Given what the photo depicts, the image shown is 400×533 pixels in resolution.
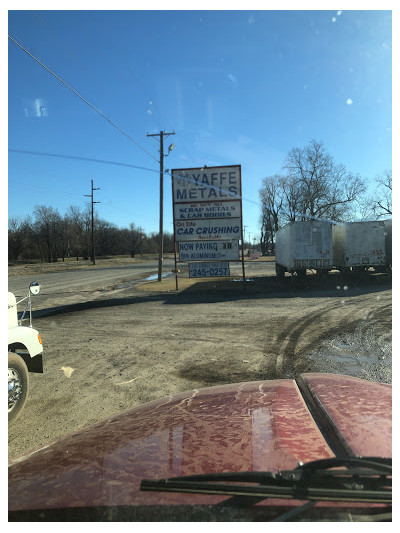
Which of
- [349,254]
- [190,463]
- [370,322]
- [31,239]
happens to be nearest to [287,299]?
[370,322]

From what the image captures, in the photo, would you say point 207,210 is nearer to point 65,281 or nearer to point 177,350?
point 177,350

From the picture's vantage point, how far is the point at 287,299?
1404 centimetres

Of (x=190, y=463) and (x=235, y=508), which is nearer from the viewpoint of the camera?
(x=235, y=508)

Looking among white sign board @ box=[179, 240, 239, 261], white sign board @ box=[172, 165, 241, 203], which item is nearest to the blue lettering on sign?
white sign board @ box=[179, 240, 239, 261]

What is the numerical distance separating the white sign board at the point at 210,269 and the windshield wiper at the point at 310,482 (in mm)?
15099

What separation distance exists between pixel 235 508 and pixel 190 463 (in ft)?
1.18

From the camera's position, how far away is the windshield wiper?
1.24m

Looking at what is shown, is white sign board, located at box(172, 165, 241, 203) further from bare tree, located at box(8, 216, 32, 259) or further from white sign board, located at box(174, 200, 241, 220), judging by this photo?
bare tree, located at box(8, 216, 32, 259)

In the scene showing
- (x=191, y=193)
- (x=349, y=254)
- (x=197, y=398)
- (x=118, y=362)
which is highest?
(x=191, y=193)

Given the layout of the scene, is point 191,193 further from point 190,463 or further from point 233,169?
point 190,463

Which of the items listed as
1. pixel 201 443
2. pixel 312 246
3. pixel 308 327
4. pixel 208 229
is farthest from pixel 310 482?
pixel 312 246

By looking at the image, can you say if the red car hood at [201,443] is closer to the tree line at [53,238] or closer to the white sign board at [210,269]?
the white sign board at [210,269]

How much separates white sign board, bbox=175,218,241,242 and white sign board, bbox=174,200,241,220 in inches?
8.9

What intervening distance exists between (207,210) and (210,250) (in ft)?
5.99
